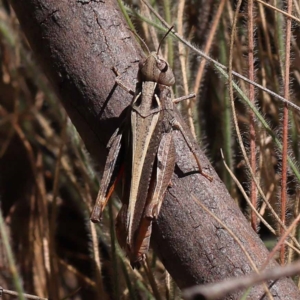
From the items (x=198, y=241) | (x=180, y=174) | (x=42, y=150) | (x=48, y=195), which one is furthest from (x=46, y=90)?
(x=198, y=241)

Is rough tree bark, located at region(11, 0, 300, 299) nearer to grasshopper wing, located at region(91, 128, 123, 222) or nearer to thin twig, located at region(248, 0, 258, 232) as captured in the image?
grasshopper wing, located at region(91, 128, 123, 222)

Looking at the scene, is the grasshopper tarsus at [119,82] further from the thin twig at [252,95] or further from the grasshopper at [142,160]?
the thin twig at [252,95]

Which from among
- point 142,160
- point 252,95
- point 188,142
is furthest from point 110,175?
point 252,95

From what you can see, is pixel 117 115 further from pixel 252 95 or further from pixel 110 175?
pixel 252 95

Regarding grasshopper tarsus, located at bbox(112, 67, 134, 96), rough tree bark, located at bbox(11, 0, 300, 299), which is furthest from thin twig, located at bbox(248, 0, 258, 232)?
grasshopper tarsus, located at bbox(112, 67, 134, 96)

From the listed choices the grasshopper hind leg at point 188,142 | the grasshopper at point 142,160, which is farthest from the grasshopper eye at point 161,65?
the grasshopper hind leg at point 188,142

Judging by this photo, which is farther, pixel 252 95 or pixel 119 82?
pixel 252 95
